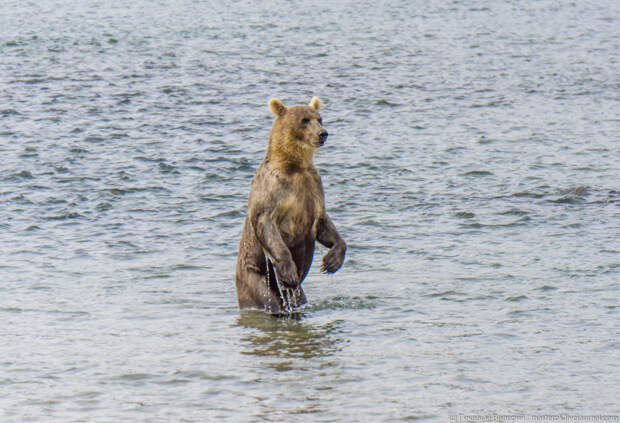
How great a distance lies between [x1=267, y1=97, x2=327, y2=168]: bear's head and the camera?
9695mm

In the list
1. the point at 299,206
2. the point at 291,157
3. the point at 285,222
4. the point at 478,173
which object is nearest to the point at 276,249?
the point at 285,222

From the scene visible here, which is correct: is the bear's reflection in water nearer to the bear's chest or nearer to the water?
the water

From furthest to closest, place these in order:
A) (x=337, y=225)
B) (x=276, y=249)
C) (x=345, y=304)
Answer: (x=337, y=225)
(x=345, y=304)
(x=276, y=249)

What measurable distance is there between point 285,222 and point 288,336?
1.11 metres

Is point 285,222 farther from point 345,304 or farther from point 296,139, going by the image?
point 345,304

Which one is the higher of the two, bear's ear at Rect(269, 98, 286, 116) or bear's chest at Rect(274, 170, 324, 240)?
bear's ear at Rect(269, 98, 286, 116)

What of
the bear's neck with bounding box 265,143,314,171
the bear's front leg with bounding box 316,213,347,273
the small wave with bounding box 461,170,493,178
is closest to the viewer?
the bear's neck with bounding box 265,143,314,171

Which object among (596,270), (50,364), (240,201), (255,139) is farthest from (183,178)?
(50,364)

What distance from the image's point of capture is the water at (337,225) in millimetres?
7738

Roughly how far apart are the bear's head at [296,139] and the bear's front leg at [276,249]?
0.57 metres

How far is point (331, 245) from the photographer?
32.8 ft

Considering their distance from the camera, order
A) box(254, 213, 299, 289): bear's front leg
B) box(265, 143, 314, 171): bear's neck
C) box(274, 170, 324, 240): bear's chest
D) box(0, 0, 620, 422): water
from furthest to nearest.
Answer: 1. box(265, 143, 314, 171): bear's neck
2. box(274, 170, 324, 240): bear's chest
3. box(254, 213, 299, 289): bear's front leg
4. box(0, 0, 620, 422): water

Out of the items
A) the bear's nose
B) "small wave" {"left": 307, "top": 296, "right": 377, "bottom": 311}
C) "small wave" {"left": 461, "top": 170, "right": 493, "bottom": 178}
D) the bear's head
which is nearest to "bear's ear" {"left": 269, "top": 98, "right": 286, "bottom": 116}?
the bear's head

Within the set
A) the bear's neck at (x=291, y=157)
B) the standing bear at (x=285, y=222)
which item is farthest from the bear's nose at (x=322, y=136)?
the bear's neck at (x=291, y=157)
